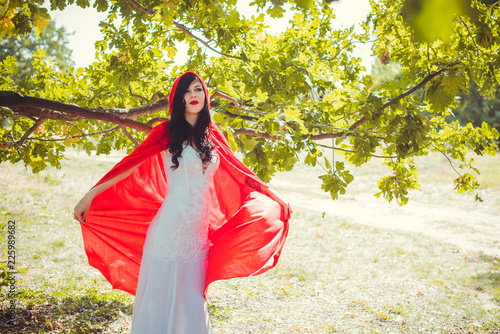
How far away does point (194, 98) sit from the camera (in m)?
2.97

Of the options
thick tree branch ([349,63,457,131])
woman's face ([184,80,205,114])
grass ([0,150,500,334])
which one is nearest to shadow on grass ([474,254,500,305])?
grass ([0,150,500,334])

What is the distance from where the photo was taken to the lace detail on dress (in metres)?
2.81

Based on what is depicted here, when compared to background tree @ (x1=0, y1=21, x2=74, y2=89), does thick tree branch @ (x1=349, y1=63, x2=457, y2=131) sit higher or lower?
lower

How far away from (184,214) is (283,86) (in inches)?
75.6

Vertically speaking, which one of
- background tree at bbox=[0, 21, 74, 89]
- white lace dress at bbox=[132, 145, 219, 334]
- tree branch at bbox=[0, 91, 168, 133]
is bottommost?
white lace dress at bbox=[132, 145, 219, 334]

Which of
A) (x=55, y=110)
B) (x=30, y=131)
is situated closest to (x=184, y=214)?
(x=55, y=110)

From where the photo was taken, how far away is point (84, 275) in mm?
6523

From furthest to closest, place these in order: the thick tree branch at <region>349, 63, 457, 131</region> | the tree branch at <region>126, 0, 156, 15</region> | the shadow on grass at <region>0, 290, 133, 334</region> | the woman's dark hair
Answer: the shadow on grass at <region>0, 290, 133, 334</region>
the tree branch at <region>126, 0, 156, 15</region>
the thick tree branch at <region>349, 63, 457, 131</region>
the woman's dark hair

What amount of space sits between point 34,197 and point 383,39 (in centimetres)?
1066

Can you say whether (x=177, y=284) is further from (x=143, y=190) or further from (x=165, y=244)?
(x=143, y=190)

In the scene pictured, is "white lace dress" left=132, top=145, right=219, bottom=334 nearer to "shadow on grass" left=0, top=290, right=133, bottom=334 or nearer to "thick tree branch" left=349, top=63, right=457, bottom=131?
"shadow on grass" left=0, top=290, right=133, bottom=334

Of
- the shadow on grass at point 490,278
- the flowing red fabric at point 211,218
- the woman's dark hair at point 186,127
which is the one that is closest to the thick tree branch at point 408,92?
the flowing red fabric at point 211,218

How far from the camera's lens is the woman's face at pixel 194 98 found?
297cm

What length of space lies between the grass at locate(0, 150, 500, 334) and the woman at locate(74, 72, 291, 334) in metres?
1.68
